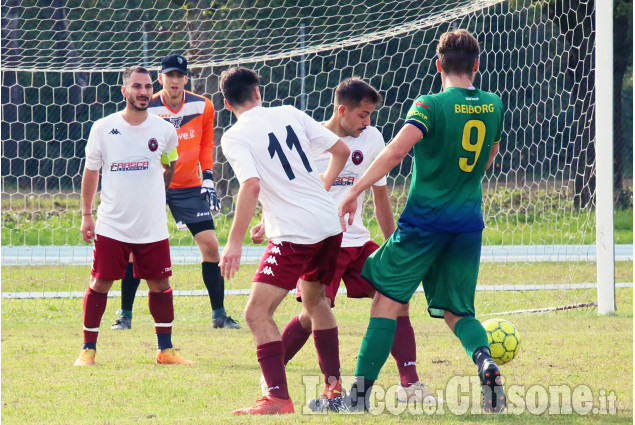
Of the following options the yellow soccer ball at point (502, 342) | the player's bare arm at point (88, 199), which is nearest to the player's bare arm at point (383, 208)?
the yellow soccer ball at point (502, 342)

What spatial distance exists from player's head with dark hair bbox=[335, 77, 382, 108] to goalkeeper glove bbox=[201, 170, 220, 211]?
8.57ft

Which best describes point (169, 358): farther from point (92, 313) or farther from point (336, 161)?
point (336, 161)

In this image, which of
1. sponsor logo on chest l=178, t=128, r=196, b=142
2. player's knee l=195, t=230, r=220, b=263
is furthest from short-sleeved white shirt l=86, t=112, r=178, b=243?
player's knee l=195, t=230, r=220, b=263

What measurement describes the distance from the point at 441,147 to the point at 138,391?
7.34ft

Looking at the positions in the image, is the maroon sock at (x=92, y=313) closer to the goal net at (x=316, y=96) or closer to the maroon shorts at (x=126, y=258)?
the maroon shorts at (x=126, y=258)

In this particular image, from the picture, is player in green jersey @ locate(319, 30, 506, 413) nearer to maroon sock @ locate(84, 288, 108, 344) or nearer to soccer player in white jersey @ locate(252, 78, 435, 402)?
soccer player in white jersey @ locate(252, 78, 435, 402)

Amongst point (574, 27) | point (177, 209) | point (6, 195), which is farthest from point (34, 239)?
point (574, 27)

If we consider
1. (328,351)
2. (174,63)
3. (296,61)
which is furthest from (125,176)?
(296,61)

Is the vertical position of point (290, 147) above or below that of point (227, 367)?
above

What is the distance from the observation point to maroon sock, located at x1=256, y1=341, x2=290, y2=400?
14.3ft

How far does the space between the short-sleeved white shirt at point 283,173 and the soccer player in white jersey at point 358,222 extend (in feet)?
1.19

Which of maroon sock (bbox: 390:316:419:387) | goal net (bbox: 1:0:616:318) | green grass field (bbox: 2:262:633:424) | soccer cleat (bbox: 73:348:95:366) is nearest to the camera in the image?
green grass field (bbox: 2:262:633:424)

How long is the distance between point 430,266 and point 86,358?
274cm

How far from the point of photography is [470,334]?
4.39 metres
